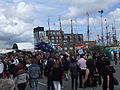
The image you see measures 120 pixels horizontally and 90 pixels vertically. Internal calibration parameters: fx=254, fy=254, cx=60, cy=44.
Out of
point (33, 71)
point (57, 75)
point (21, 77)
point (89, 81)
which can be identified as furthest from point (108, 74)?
point (33, 71)

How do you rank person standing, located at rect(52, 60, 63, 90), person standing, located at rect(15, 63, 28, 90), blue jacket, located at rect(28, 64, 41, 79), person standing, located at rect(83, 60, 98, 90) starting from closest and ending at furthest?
person standing, located at rect(83, 60, 98, 90), person standing, located at rect(52, 60, 63, 90), person standing, located at rect(15, 63, 28, 90), blue jacket, located at rect(28, 64, 41, 79)

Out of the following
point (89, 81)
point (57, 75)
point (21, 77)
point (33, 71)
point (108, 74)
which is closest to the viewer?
point (89, 81)

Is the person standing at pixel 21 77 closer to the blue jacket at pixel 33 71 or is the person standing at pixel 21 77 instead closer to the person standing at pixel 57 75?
the blue jacket at pixel 33 71

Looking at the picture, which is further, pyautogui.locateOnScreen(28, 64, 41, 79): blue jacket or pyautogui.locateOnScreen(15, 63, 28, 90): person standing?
pyautogui.locateOnScreen(28, 64, 41, 79): blue jacket

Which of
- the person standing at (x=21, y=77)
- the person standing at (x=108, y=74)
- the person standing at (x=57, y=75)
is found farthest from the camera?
the person standing at (x=21, y=77)

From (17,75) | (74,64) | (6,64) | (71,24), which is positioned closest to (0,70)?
(6,64)

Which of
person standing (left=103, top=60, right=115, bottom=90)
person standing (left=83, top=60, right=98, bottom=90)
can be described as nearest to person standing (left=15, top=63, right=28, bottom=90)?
person standing (left=83, top=60, right=98, bottom=90)

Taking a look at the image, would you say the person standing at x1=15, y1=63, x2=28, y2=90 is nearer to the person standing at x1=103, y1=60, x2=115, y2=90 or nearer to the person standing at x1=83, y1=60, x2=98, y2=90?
the person standing at x1=83, y1=60, x2=98, y2=90

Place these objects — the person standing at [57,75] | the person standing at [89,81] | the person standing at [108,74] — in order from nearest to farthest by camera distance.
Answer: the person standing at [89,81], the person standing at [108,74], the person standing at [57,75]

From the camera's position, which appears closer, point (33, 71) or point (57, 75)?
point (57, 75)

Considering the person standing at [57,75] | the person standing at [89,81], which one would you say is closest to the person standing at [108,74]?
the person standing at [89,81]

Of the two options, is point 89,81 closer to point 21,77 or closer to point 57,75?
point 57,75

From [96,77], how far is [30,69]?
3.30 m

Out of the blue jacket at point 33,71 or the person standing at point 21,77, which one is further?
the blue jacket at point 33,71
